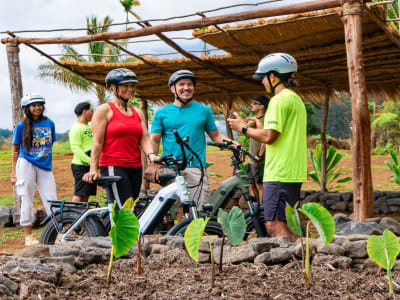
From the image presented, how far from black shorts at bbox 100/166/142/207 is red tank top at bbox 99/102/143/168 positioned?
4cm

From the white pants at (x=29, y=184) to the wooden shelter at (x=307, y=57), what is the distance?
226 cm

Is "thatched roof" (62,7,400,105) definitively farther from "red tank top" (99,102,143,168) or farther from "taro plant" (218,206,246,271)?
"taro plant" (218,206,246,271)

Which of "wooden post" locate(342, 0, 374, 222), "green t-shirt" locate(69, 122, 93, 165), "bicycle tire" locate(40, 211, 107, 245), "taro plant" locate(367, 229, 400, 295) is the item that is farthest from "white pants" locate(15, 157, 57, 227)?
"taro plant" locate(367, 229, 400, 295)

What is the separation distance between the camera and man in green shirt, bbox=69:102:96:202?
5352 millimetres

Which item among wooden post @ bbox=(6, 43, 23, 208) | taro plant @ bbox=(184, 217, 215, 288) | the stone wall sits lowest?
the stone wall

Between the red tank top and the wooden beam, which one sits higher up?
the wooden beam

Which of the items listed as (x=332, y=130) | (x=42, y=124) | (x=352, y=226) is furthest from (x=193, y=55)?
(x=332, y=130)

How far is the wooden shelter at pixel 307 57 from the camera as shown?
14.9 ft

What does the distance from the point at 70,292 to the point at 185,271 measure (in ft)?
1.92

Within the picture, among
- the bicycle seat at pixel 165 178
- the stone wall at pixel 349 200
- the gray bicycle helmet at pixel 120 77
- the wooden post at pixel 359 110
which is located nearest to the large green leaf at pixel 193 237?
the bicycle seat at pixel 165 178

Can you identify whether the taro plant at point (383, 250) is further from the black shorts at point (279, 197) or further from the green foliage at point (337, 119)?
the green foliage at point (337, 119)

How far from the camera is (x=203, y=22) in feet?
18.2

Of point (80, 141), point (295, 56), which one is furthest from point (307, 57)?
point (80, 141)

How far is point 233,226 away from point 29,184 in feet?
10.9
